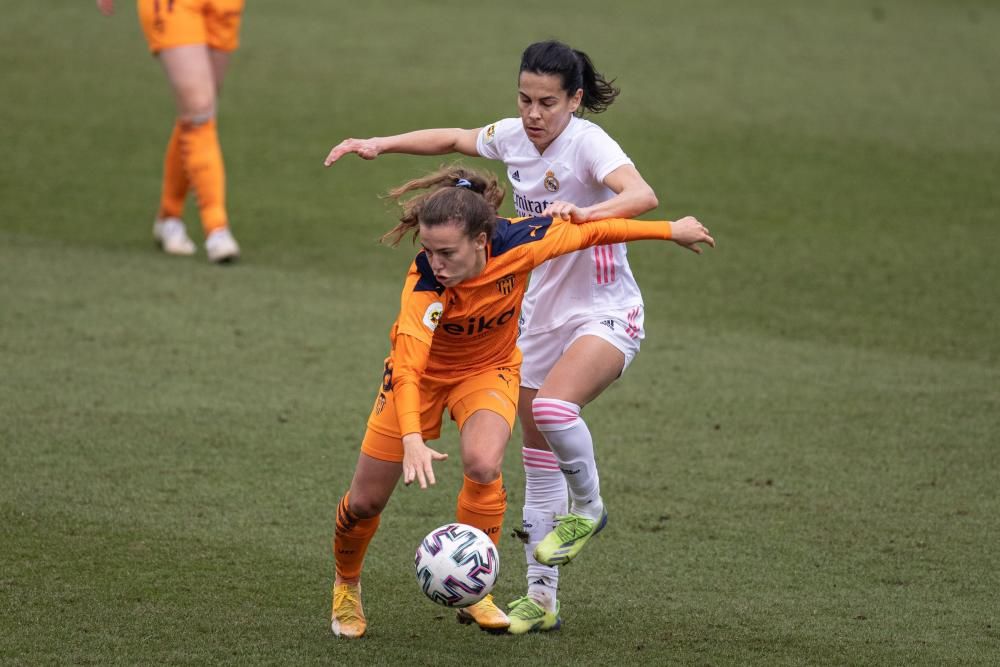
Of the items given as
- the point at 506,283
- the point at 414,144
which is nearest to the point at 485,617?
the point at 506,283

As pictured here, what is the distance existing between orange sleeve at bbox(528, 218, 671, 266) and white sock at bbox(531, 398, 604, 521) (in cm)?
51

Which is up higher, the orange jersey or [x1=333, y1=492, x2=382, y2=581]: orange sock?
the orange jersey

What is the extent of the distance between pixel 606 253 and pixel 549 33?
11109 mm

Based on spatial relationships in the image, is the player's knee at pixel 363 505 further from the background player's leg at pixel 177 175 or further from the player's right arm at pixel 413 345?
the background player's leg at pixel 177 175

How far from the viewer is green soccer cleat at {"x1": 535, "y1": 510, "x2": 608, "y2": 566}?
4.69 metres

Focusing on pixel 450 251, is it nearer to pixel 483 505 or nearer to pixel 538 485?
pixel 483 505

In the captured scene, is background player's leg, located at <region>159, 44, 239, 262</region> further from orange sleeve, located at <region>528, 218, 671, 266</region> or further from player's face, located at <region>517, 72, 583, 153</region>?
orange sleeve, located at <region>528, 218, 671, 266</region>

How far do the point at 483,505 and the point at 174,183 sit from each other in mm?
5757

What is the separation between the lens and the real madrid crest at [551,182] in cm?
498

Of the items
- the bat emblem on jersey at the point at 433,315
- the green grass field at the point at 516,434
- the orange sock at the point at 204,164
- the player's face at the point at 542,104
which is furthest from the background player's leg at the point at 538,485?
the orange sock at the point at 204,164

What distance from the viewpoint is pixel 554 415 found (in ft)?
15.2

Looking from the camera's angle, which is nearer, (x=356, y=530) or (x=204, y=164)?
(x=356, y=530)

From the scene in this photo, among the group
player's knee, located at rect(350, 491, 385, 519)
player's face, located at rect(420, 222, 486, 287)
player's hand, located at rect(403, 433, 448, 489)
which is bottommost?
player's knee, located at rect(350, 491, 385, 519)

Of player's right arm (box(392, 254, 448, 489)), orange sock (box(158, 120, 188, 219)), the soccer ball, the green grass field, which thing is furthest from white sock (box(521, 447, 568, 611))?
orange sock (box(158, 120, 188, 219))
